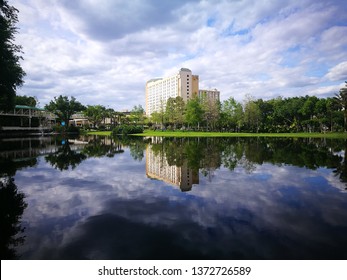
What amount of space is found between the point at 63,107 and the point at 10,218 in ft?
280

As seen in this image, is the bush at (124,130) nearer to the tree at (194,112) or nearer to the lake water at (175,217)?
the tree at (194,112)

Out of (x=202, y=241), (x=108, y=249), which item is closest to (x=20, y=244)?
(x=108, y=249)

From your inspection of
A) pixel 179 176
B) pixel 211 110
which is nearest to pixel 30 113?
pixel 211 110

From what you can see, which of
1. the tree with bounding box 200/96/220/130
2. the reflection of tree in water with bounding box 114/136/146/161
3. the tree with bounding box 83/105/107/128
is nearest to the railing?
the tree with bounding box 83/105/107/128

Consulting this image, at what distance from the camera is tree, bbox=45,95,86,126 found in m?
82.8

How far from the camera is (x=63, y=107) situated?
83438 millimetres

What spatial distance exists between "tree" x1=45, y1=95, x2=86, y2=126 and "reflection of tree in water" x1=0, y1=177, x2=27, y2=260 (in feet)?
266

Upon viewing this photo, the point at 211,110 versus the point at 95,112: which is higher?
the point at 95,112

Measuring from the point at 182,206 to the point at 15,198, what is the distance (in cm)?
539

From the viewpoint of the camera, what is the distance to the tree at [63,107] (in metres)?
82.8

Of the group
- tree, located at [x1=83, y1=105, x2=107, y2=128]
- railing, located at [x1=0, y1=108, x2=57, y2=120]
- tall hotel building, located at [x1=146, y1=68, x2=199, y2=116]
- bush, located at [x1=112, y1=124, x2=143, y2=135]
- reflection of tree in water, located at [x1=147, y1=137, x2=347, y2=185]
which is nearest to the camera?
reflection of tree in water, located at [x1=147, y1=137, x2=347, y2=185]

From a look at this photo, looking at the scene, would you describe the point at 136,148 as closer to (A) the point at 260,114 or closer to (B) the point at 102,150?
(B) the point at 102,150

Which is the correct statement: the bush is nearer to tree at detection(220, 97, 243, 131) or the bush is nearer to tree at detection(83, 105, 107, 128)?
tree at detection(220, 97, 243, 131)

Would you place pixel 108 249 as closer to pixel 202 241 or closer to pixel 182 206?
pixel 202 241
